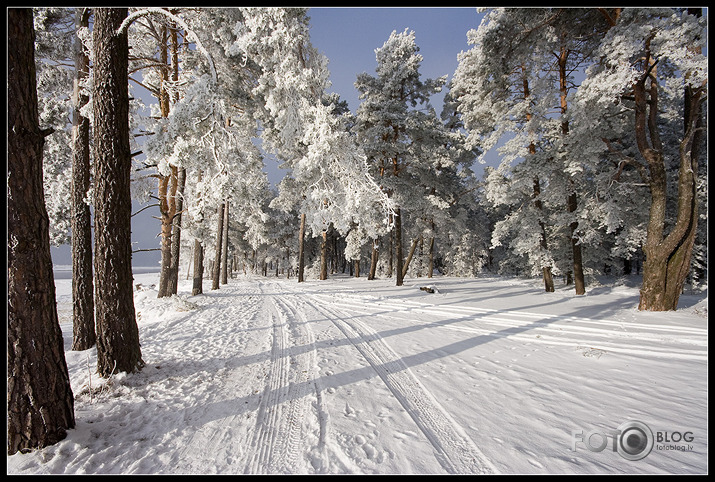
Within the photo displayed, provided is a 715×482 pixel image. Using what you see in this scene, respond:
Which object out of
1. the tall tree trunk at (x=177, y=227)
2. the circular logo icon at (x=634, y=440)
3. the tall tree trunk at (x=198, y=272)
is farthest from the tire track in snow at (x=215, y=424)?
the tall tree trunk at (x=198, y=272)

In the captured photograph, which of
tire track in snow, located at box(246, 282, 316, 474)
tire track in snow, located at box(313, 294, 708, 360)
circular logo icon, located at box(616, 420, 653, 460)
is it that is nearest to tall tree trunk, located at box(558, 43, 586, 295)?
tire track in snow, located at box(313, 294, 708, 360)

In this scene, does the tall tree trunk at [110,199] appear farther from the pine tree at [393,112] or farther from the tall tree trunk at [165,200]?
the pine tree at [393,112]

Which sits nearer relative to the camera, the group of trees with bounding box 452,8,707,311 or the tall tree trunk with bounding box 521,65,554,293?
the group of trees with bounding box 452,8,707,311

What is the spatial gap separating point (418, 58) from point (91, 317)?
56.7 ft

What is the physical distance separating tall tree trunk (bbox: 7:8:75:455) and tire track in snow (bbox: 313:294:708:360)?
270 inches

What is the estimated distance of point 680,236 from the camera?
7.91m

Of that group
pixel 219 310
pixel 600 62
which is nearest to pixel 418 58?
pixel 600 62

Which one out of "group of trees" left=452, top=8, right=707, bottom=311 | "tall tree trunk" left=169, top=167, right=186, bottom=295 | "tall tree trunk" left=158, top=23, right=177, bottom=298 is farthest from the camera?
"tall tree trunk" left=169, top=167, right=186, bottom=295

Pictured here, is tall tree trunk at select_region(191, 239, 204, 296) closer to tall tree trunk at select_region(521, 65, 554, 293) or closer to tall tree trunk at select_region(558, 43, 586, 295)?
tall tree trunk at select_region(521, 65, 554, 293)

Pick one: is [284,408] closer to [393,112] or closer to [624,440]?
[624,440]

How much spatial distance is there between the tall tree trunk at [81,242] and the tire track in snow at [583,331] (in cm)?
664

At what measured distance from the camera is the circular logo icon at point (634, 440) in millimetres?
2497

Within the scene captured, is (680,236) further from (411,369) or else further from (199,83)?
(199,83)

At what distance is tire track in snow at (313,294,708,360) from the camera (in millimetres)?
5020
